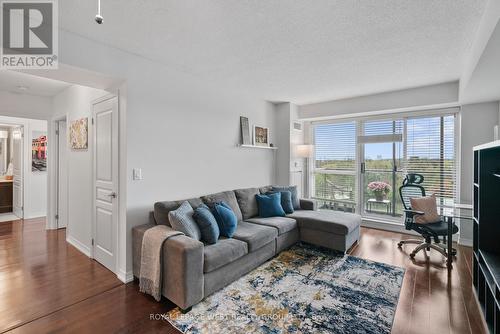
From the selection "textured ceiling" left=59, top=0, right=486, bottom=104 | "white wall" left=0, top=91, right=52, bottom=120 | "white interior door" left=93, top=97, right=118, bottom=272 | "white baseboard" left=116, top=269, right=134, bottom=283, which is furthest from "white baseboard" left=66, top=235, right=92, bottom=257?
"textured ceiling" left=59, top=0, right=486, bottom=104

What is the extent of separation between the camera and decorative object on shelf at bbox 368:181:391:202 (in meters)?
4.89

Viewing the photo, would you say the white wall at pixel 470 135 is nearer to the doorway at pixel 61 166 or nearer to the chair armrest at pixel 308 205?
the chair armrest at pixel 308 205

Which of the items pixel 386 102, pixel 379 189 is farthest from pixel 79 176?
pixel 379 189

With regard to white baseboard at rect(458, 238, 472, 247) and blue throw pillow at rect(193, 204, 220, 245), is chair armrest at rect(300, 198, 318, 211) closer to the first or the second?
blue throw pillow at rect(193, 204, 220, 245)

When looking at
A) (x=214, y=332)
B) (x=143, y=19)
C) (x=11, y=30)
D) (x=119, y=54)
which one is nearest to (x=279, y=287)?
(x=214, y=332)

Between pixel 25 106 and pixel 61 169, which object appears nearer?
pixel 25 106

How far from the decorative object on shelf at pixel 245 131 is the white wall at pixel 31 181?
4936 mm

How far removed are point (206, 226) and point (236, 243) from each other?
39cm

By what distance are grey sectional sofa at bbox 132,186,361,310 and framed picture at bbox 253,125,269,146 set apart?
98 cm

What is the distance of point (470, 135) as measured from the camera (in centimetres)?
390

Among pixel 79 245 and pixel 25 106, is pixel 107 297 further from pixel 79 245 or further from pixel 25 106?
pixel 25 106

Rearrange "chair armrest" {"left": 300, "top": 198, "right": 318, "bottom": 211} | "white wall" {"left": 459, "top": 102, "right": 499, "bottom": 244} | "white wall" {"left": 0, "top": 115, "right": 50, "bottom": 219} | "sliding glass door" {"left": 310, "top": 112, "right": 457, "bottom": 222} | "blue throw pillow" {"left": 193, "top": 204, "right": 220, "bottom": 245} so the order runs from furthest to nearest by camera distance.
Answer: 1. "white wall" {"left": 0, "top": 115, "right": 50, "bottom": 219}
2. "chair armrest" {"left": 300, "top": 198, "right": 318, "bottom": 211}
3. "sliding glass door" {"left": 310, "top": 112, "right": 457, "bottom": 222}
4. "white wall" {"left": 459, "top": 102, "right": 499, "bottom": 244}
5. "blue throw pillow" {"left": 193, "top": 204, "right": 220, "bottom": 245}

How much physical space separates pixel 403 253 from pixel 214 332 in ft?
10.1

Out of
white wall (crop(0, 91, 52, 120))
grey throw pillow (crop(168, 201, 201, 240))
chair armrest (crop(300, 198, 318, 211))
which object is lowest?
chair armrest (crop(300, 198, 318, 211))
